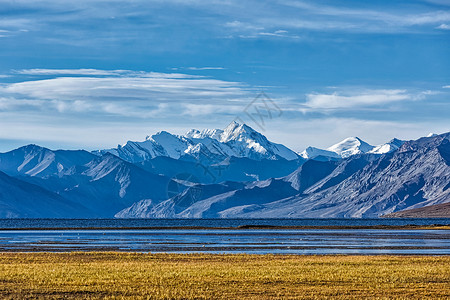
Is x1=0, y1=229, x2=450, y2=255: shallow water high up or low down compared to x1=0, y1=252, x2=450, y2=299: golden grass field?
down

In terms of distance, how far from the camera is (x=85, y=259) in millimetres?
72812

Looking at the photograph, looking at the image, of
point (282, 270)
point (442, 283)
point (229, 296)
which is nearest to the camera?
point (229, 296)

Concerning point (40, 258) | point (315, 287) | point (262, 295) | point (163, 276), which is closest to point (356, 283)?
point (315, 287)

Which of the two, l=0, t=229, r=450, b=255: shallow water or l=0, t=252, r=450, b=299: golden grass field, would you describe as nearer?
l=0, t=252, r=450, b=299: golden grass field

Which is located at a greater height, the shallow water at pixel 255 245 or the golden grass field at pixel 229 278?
the golden grass field at pixel 229 278

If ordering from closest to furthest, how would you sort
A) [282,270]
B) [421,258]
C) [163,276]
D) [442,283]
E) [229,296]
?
[229,296] < [442,283] < [163,276] < [282,270] < [421,258]

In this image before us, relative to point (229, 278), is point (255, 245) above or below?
below

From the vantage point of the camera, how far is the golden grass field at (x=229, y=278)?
43.1m

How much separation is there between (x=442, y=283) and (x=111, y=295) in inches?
896

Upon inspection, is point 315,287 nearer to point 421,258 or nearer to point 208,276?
point 208,276

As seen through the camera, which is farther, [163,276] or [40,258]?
[40,258]

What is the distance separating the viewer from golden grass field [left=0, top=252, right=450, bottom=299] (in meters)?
43.1

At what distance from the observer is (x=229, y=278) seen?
168 ft

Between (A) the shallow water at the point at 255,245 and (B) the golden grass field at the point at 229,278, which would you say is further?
(A) the shallow water at the point at 255,245
